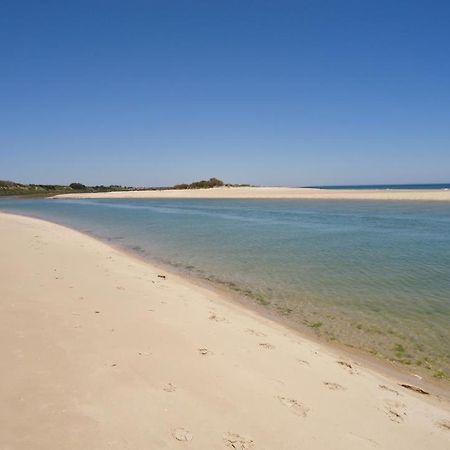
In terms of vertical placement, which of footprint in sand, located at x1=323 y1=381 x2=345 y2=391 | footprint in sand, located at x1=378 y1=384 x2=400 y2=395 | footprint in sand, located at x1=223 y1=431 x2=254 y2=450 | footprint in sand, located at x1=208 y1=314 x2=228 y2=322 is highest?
footprint in sand, located at x1=223 y1=431 x2=254 y2=450

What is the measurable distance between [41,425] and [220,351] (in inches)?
107

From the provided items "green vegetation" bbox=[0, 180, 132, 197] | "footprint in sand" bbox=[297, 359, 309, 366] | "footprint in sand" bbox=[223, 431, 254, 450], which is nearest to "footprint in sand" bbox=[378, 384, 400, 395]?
"footprint in sand" bbox=[297, 359, 309, 366]

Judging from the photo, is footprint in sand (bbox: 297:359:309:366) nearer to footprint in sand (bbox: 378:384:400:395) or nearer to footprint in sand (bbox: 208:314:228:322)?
footprint in sand (bbox: 378:384:400:395)

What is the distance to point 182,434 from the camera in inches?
133

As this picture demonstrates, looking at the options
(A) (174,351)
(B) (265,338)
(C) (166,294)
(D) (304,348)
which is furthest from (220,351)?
(C) (166,294)

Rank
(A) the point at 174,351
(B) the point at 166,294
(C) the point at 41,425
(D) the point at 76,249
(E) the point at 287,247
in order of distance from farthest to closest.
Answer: (E) the point at 287,247 → (D) the point at 76,249 → (B) the point at 166,294 → (A) the point at 174,351 → (C) the point at 41,425

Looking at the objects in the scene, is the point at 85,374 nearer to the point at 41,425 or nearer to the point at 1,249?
the point at 41,425

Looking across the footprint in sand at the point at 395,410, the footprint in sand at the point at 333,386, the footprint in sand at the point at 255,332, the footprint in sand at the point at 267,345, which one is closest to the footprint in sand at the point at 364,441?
the footprint in sand at the point at 395,410

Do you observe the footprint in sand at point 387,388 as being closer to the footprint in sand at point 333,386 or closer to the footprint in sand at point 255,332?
the footprint in sand at point 333,386

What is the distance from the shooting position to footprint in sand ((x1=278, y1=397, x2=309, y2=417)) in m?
4.08

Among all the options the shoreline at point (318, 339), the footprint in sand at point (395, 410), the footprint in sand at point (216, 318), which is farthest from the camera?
the footprint in sand at point (216, 318)

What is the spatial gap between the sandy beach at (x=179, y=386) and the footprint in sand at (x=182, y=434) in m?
0.02

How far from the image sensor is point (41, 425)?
10.5 feet

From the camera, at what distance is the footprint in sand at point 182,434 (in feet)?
10.9
